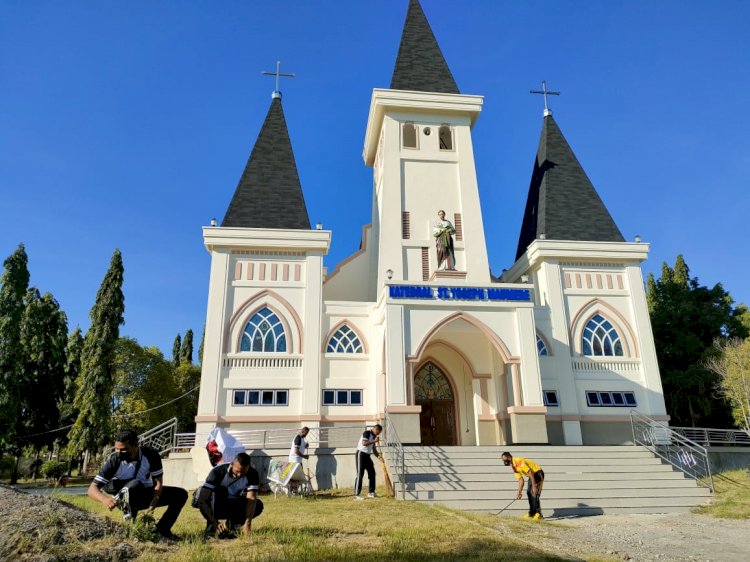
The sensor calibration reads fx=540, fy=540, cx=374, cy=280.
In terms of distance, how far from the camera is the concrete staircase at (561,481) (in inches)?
434

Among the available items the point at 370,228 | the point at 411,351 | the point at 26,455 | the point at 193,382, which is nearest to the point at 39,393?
the point at 26,455

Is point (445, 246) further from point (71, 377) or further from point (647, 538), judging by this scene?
point (71, 377)

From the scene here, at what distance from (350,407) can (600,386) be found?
28.2ft

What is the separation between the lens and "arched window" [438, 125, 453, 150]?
21750mm

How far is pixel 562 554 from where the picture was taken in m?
5.83

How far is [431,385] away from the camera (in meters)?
19.4

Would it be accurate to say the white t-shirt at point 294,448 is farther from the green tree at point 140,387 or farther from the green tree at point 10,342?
the green tree at point 140,387

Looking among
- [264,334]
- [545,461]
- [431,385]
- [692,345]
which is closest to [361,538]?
[545,461]

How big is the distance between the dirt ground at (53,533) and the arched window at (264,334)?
503 inches

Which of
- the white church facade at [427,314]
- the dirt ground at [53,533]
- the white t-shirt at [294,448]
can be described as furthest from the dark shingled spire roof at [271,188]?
the dirt ground at [53,533]

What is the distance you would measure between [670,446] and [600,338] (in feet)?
13.4

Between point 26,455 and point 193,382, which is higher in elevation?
point 193,382

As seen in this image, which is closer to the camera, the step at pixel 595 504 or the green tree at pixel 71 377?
the step at pixel 595 504

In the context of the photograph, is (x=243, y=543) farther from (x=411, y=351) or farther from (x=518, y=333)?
(x=518, y=333)
